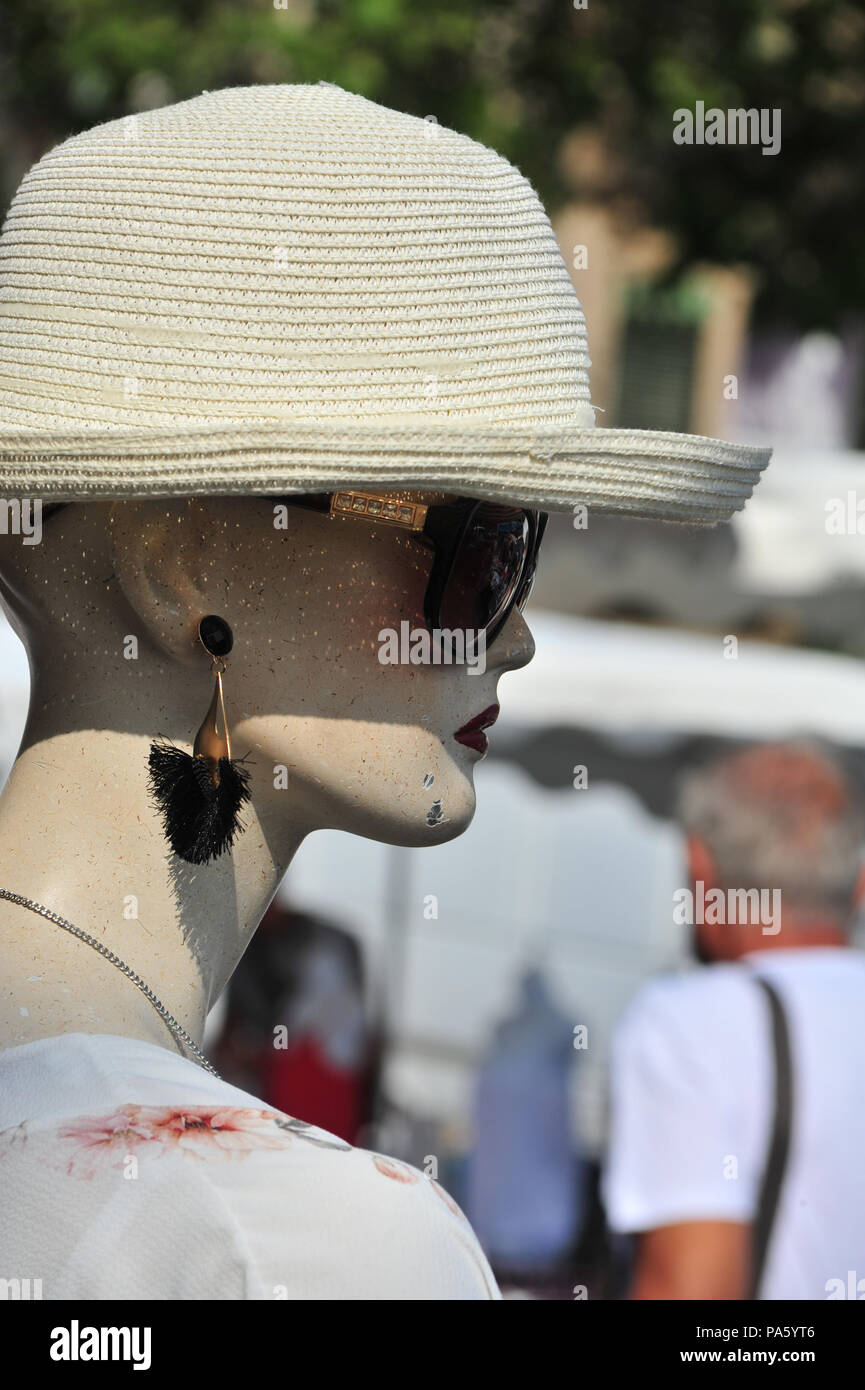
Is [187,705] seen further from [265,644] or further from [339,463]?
[339,463]

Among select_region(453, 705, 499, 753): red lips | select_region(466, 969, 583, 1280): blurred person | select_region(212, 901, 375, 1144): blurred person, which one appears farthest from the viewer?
select_region(212, 901, 375, 1144): blurred person

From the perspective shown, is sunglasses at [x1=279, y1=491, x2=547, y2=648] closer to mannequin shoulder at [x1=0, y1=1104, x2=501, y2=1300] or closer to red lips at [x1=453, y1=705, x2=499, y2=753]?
red lips at [x1=453, y1=705, x2=499, y2=753]

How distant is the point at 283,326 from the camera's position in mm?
1337

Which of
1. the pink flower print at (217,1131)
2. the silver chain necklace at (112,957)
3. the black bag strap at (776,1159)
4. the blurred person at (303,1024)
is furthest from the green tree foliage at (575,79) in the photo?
the pink flower print at (217,1131)

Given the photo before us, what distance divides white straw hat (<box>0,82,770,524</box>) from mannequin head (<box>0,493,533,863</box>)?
10cm

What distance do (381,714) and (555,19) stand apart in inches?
297

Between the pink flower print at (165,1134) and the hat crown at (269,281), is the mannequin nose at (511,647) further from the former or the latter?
the pink flower print at (165,1134)

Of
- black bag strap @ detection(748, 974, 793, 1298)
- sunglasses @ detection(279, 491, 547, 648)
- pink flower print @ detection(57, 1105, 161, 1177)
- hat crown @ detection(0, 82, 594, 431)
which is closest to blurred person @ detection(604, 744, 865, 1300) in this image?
black bag strap @ detection(748, 974, 793, 1298)

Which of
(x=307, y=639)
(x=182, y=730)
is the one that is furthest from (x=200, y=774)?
(x=307, y=639)

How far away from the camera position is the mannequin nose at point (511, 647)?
155cm

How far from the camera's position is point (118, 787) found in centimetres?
142

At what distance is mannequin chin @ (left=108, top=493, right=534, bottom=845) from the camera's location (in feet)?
4.62

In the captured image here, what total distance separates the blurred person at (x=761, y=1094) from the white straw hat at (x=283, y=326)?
2.00 m

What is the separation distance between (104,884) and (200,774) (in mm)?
134
